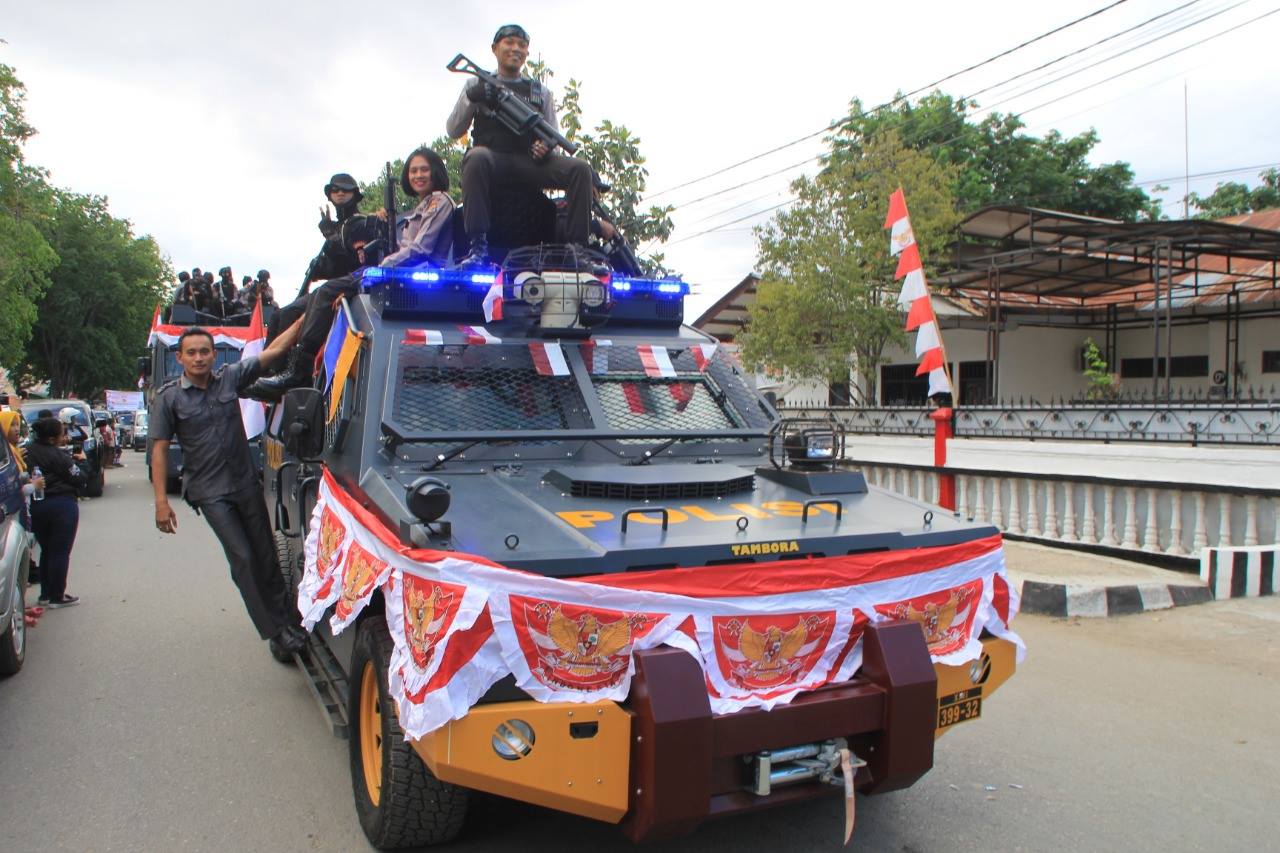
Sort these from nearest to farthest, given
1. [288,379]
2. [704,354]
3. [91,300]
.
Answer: [704,354] < [288,379] < [91,300]

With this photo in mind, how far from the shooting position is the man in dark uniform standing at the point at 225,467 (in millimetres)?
5203

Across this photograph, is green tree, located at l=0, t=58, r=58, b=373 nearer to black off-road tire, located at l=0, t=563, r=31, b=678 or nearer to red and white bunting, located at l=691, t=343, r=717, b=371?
black off-road tire, located at l=0, t=563, r=31, b=678

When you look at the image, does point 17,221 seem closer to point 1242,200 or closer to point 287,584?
point 287,584

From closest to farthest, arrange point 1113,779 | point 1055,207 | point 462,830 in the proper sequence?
point 462,830
point 1113,779
point 1055,207

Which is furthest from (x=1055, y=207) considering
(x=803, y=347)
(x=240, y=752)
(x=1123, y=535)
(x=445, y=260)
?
(x=240, y=752)

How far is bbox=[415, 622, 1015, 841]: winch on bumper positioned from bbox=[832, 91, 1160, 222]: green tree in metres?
28.4

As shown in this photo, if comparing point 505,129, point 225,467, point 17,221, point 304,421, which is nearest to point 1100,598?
point 505,129

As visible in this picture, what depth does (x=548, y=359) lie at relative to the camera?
4504 mm

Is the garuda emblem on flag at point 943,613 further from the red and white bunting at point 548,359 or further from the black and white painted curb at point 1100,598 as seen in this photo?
the black and white painted curb at point 1100,598

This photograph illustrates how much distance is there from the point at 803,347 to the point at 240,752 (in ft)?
49.3

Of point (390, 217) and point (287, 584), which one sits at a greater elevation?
point (390, 217)

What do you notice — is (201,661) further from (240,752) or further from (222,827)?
(222,827)

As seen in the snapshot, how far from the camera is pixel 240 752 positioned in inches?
179

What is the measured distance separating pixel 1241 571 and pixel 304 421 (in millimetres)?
7212
